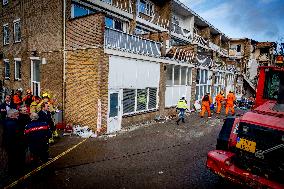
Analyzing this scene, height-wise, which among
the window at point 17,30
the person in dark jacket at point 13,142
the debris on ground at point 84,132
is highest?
the window at point 17,30

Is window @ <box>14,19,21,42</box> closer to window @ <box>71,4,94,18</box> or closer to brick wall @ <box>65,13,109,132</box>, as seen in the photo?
window @ <box>71,4,94,18</box>

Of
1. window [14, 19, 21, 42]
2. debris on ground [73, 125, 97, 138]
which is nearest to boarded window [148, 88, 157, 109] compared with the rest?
debris on ground [73, 125, 97, 138]

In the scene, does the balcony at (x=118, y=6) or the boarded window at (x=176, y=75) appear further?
the boarded window at (x=176, y=75)

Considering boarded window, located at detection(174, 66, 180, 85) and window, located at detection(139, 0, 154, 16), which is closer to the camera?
boarded window, located at detection(174, 66, 180, 85)

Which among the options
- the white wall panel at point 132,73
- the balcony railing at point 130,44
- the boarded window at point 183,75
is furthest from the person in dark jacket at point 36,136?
the boarded window at point 183,75

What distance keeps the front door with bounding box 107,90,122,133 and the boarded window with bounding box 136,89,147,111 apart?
1831 mm

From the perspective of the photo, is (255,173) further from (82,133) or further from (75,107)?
(75,107)

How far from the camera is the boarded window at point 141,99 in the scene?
1408cm

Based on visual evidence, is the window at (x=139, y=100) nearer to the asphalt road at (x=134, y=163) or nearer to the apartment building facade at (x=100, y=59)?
the apartment building facade at (x=100, y=59)

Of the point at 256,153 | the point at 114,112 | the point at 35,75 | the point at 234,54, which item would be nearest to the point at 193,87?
the point at 114,112

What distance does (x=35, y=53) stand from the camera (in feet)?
49.7

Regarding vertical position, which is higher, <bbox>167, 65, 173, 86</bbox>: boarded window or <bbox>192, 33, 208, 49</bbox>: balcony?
<bbox>192, 33, 208, 49</bbox>: balcony

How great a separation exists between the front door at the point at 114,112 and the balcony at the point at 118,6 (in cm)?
617

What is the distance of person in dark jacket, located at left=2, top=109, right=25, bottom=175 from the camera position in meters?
6.47
